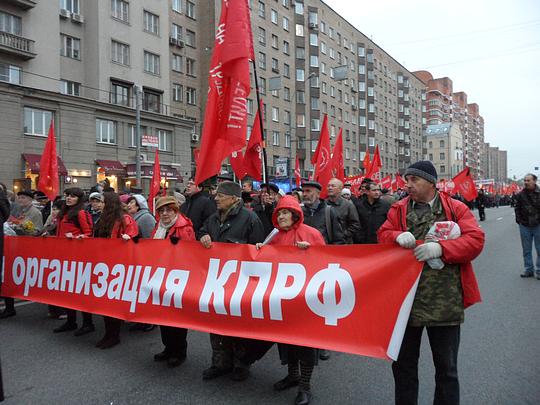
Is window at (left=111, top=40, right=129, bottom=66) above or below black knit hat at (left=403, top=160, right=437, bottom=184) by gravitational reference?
above

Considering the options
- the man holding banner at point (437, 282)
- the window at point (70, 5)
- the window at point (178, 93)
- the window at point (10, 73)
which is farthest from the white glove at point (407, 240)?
the window at point (178, 93)

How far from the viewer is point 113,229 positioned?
5367 millimetres

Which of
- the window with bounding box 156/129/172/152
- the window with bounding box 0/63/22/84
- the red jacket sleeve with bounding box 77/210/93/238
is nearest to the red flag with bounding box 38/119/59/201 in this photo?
the red jacket sleeve with bounding box 77/210/93/238

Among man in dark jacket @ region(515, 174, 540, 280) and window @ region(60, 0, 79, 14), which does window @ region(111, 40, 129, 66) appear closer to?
window @ region(60, 0, 79, 14)

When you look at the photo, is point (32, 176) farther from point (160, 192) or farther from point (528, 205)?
point (528, 205)

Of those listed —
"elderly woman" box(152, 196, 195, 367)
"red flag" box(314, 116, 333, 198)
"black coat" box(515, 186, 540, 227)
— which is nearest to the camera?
"elderly woman" box(152, 196, 195, 367)

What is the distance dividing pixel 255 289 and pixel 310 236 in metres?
0.69

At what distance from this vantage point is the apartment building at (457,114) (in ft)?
381

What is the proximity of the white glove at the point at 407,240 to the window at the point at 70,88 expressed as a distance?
97.4ft

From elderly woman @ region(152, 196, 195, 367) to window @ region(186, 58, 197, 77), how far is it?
120 feet

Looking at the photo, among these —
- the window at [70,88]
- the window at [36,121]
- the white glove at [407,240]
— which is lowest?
the white glove at [407,240]

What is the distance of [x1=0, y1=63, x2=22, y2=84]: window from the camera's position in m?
24.7

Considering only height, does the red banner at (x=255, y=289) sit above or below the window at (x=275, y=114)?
below

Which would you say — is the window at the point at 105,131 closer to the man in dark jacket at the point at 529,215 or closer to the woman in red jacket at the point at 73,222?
the woman in red jacket at the point at 73,222
